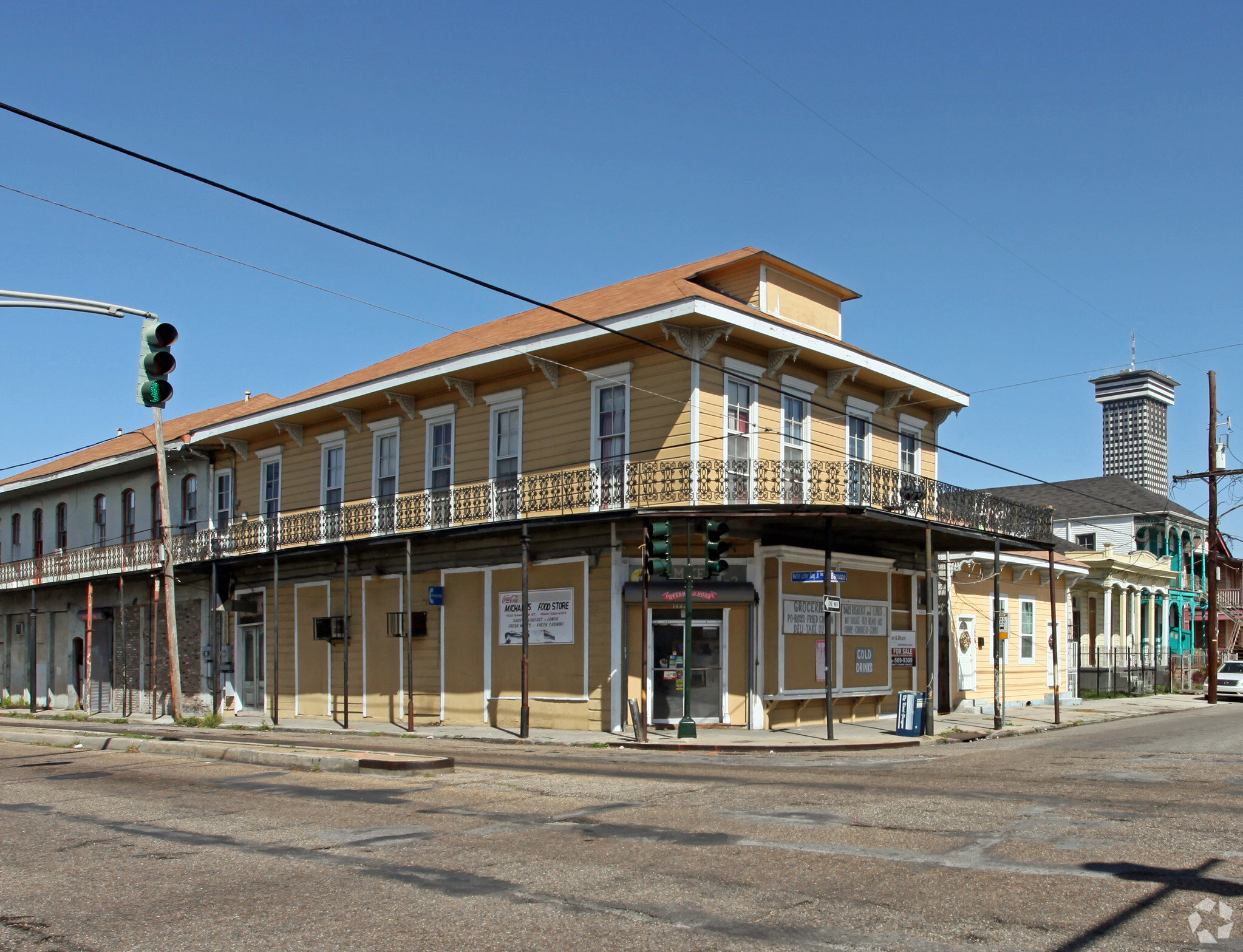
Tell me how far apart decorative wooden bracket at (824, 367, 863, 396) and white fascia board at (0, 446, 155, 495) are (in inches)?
804

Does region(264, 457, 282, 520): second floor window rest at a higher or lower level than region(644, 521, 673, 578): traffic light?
higher

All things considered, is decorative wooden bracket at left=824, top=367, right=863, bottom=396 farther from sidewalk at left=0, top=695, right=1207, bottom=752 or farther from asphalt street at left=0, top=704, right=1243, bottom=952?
asphalt street at left=0, top=704, right=1243, bottom=952

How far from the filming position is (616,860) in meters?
8.52

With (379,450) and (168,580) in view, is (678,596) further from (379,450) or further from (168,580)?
(168,580)

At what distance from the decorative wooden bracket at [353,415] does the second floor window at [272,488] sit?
13.0 feet

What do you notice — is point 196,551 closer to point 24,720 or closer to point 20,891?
point 24,720

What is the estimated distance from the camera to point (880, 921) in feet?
22.1

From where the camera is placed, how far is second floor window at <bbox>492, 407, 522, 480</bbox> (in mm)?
24969

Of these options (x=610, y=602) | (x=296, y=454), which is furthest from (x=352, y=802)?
(x=296, y=454)

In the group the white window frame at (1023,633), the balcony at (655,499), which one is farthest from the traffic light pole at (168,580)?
the white window frame at (1023,633)

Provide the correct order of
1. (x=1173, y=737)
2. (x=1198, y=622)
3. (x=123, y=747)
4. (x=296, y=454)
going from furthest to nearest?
1. (x=1198, y=622)
2. (x=296, y=454)
3. (x=1173, y=737)
4. (x=123, y=747)

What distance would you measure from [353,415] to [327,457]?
6.45 feet

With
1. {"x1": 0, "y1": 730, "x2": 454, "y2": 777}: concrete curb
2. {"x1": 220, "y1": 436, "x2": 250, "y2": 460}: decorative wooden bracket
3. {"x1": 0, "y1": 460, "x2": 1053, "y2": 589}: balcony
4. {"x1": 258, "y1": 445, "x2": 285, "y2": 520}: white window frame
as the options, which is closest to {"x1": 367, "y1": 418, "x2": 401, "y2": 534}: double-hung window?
{"x1": 0, "y1": 460, "x2": 1053, "y2": 589}: balcony

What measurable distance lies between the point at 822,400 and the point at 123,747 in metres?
15.6
